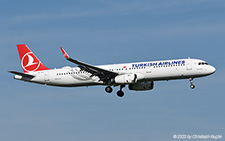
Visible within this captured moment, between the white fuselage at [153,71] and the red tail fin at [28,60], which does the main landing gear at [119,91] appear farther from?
the red tail fin at [28,60]

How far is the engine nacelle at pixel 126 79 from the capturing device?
2616 inches

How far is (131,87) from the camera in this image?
241 feet

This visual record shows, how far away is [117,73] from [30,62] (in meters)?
15.6

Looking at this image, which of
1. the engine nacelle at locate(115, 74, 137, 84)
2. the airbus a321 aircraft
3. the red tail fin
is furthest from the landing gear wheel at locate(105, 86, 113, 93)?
the red tail fin

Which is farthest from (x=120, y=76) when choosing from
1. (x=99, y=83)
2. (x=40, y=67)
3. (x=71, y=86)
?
(x=40, y=67)

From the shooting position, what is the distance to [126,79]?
66938 mm

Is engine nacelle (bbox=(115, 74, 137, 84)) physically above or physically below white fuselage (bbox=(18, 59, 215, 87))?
below

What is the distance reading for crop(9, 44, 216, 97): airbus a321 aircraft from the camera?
65812 mm

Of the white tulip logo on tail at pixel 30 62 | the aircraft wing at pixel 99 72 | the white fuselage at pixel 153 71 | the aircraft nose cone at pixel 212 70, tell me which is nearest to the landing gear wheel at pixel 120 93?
the aircraft wing at pixel 99 72

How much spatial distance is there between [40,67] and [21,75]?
12.0 ft

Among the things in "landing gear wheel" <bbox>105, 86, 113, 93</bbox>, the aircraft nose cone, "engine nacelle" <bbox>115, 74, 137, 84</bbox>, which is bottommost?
"landing gear wheel" <bbox>105, 86, 113, 93</bbox>

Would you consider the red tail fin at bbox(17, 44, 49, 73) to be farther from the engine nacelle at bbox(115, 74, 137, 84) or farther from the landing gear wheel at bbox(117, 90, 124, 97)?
the engine nacelle at bbox(115, 74, 137, 84)

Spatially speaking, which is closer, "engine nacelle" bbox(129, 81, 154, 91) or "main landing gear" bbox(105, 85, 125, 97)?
"main landing gear" bbox(105, 85, 125, 97)

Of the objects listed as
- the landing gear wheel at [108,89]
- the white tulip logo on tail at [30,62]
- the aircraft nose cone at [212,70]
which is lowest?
the landing gear wheel at [108,89]
